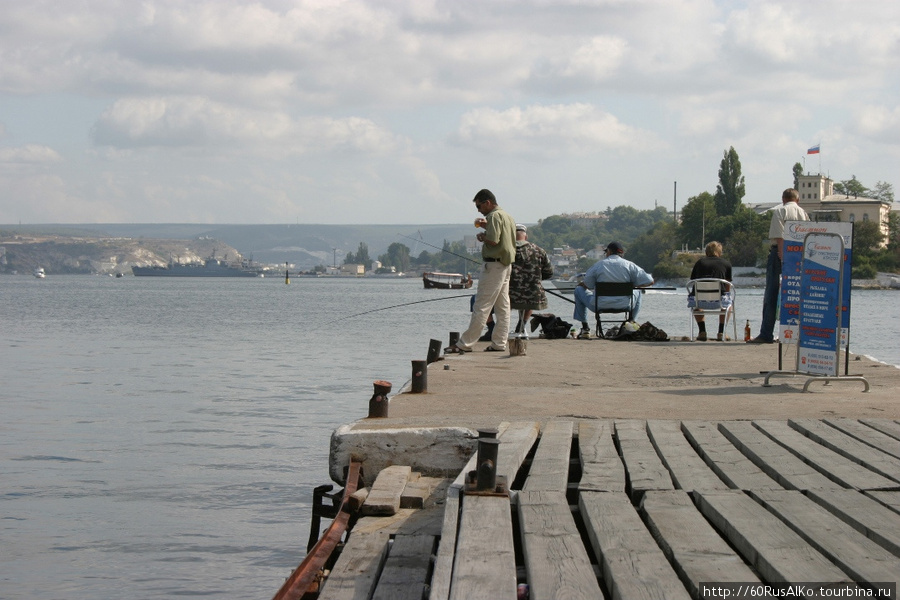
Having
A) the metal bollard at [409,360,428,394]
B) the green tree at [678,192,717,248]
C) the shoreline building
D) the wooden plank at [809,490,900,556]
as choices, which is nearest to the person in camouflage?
the metal bollard at [409,360,428,394]

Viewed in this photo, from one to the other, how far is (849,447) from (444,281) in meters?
138

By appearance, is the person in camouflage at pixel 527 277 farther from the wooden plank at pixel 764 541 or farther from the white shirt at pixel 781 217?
the wooden plank at pixel 764 541

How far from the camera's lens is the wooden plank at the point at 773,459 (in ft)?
15.2

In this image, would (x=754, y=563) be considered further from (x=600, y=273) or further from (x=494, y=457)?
(x=600, y=273)

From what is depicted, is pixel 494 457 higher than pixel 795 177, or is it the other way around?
pixel 795 177

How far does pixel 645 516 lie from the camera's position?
4148 millimetres

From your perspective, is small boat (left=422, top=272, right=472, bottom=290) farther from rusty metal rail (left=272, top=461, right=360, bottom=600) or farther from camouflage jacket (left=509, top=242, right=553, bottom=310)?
rusty metal rail (left=272, top=461, right=360, bottom=600)

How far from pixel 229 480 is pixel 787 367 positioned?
5939 millimetres

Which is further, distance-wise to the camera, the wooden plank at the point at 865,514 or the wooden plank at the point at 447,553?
the wooden plank at the point at 865,514

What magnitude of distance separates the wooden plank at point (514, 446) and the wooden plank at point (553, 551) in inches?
15.0

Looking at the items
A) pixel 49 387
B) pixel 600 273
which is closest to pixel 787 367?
pixel 600 273

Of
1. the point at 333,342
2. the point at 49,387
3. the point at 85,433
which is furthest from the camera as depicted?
the point at 333,342

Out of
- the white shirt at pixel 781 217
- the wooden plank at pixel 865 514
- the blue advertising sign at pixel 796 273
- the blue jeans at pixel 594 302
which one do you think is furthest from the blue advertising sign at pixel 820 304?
the blue jeans at pixel 594 302

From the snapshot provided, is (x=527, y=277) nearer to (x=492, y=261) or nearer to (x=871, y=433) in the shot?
(x=492, y=261)
